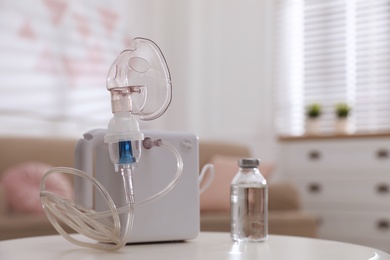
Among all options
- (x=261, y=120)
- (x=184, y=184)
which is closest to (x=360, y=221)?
(x=261, y=120)

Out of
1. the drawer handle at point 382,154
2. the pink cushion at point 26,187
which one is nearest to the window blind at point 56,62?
the pink cushion at point 26,187

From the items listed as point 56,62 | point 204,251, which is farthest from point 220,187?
point 204,251

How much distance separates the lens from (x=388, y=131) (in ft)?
11.1

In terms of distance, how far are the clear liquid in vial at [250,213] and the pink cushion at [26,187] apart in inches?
61.4

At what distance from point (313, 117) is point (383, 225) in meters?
0.77

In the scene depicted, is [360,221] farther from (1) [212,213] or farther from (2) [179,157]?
(2) [179,157]

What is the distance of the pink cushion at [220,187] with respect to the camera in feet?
9.25

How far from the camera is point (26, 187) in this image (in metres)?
2.50

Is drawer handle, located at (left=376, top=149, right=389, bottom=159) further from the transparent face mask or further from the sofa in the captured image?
the transparent face mask

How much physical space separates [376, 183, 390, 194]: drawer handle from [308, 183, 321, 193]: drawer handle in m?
0.35

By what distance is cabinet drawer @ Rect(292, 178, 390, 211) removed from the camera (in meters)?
3.39

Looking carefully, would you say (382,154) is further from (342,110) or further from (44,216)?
(44,216)

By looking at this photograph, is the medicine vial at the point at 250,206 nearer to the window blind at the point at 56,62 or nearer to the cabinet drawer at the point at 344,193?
the window blind at the point at 56,62

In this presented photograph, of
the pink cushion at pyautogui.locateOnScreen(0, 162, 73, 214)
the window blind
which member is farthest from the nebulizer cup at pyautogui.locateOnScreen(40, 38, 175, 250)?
the window blind
